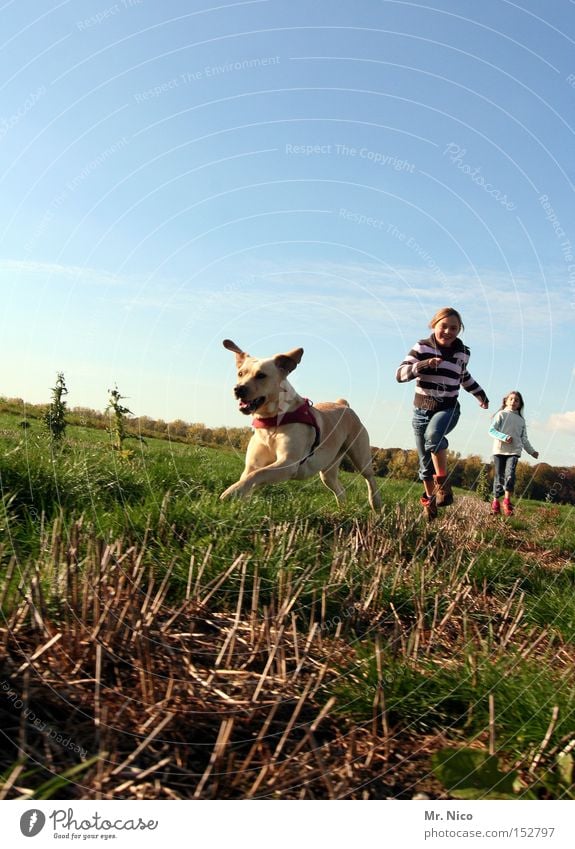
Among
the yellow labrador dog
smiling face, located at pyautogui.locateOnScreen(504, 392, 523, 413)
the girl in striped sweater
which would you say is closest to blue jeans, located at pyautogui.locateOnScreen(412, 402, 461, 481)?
the girl in striped sweater

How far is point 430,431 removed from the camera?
920 cm

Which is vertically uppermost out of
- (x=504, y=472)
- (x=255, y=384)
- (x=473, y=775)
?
(x=255, y=384)

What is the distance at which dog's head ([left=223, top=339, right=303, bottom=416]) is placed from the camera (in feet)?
26.2

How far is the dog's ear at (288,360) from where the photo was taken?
320 inches

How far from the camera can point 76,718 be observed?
259 cm

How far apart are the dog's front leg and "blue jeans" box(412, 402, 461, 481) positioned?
212cm

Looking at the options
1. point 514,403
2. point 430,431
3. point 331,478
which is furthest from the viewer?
point 514,403

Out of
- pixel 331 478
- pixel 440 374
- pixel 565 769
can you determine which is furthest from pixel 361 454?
pixel 565 769

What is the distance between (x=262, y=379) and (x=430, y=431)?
266 centimetres

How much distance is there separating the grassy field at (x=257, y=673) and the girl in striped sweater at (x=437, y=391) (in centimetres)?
361

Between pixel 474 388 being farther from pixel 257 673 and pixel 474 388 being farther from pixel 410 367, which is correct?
pixel 257 673
